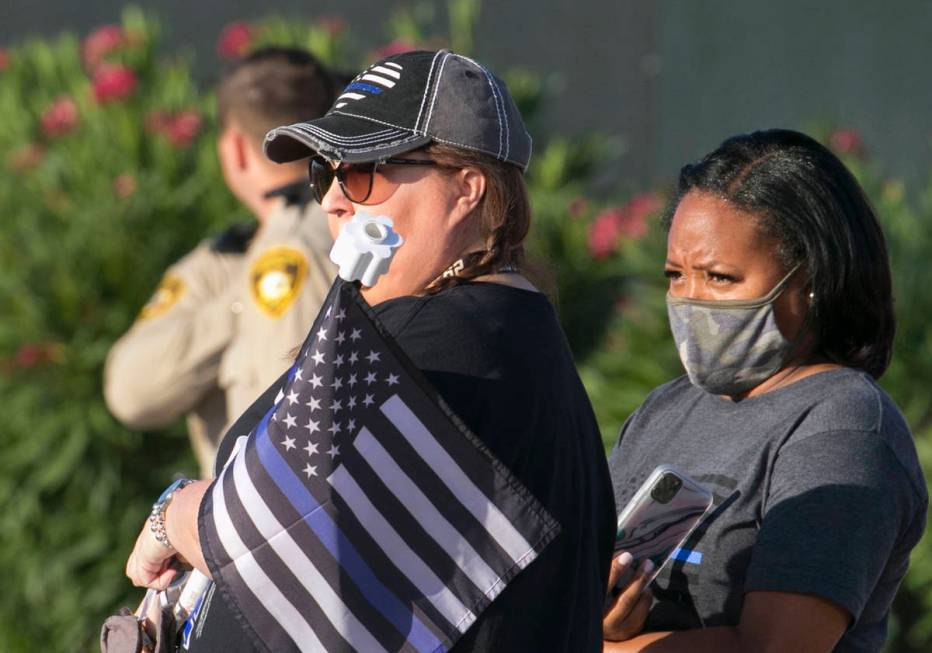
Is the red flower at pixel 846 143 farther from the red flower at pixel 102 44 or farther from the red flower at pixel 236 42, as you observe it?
the red flower at pixel 102 44

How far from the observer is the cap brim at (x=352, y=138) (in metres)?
2.11

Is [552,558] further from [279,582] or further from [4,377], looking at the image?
[4,377]

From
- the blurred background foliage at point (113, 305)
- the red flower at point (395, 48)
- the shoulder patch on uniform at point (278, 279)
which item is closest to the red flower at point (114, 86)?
the blurred background foliage at point (113, 305)

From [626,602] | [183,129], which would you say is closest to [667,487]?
[626,602]

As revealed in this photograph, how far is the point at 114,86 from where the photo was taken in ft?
19.9

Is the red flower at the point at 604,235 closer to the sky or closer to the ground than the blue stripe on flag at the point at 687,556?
closer to the ground

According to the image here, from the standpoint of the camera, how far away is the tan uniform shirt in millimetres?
3873

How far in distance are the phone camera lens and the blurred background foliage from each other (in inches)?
102

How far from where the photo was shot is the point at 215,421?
4.24 metres

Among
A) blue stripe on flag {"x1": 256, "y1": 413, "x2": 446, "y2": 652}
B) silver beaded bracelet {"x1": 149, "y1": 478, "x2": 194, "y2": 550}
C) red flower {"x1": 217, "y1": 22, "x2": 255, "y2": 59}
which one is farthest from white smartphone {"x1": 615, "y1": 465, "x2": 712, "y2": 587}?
red flower {"x1": 217, "y1": 22, "x2": 255, "y2": 59}

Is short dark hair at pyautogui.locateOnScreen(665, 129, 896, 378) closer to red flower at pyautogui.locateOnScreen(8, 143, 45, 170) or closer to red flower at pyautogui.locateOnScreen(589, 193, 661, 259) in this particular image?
red flower at pyautogui.locateOnScreen(589, 193, 661, 259)

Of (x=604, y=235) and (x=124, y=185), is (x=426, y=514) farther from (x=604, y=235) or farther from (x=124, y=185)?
(x=124, y=185)

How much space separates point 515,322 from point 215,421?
92.0 inches

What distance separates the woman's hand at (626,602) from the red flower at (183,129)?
4029mm
